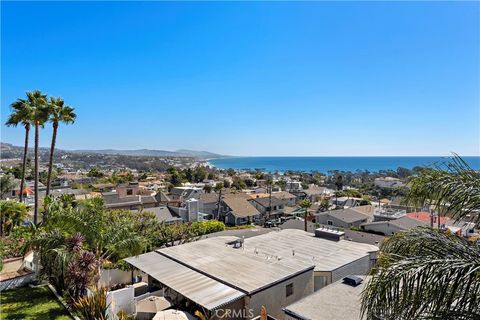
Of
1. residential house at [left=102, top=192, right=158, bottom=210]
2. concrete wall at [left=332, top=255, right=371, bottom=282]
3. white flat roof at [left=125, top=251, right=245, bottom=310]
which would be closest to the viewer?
white flat roof at [left=125, top=251, right=245, bottom=310]

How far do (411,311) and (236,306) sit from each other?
30.5 ft

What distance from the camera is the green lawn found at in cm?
1100

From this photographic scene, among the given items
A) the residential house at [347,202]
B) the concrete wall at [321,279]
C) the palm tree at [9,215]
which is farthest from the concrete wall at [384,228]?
the palm tree at [9,215]

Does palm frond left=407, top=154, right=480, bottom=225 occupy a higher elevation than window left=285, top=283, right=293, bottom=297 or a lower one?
higher

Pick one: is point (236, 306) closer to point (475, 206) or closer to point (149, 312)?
point (149, 312)

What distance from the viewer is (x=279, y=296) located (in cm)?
1353

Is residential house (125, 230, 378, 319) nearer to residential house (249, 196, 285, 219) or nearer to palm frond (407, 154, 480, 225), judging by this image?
palm frond (407, 154, 480, 225)

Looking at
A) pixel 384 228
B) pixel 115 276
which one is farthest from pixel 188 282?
pixel 384 228

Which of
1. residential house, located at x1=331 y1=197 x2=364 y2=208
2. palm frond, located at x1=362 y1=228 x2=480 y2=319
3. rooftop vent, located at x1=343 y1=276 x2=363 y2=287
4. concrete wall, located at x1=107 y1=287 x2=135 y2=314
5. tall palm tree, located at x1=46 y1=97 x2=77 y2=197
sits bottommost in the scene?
residential house, located at x1=331 y1=197 x2=364 y2=208

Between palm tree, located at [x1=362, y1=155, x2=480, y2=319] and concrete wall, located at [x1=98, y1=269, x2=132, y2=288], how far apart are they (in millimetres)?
16900

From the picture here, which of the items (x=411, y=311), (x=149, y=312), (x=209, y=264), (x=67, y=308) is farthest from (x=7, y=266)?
(x=411, y=311)

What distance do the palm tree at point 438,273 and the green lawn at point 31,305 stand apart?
1108 centimetres

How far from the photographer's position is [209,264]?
1523cm

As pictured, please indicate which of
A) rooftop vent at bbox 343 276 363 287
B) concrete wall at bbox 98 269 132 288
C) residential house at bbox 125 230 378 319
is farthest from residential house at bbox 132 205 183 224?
rooftop vent at bbox 343 276 363 287
